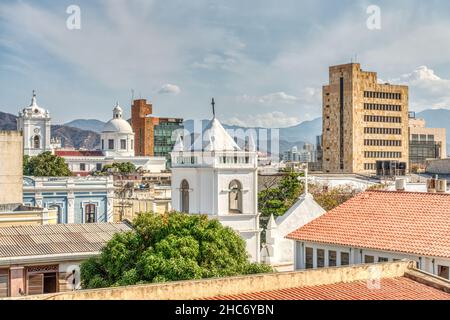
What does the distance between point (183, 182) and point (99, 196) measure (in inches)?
856

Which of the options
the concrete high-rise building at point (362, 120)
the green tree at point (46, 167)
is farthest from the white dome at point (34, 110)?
the concrete high-rise building at point (362, 120)

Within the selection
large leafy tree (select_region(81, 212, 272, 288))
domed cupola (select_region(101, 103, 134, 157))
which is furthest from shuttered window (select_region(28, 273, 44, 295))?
domed cupola (select_region(101, 103, 134, 157))

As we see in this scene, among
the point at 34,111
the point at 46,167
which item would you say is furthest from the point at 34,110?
the point at 46,167

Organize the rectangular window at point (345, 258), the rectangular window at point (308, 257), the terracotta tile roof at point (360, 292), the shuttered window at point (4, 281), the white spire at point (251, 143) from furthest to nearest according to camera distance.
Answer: the white spire at point (251, 143) → the rectangular window at point (308, 257) → the rectangular window at point (345, 258) → the shuttered window at point (4, 281) → the terracotta tile roof at point (360, 292)

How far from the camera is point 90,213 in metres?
56.1

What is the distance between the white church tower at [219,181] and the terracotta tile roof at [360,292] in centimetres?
1559

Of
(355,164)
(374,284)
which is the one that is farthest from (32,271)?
(355,164)

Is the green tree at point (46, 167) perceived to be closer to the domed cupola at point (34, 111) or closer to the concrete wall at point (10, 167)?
the domed cupola at point (34, 111)

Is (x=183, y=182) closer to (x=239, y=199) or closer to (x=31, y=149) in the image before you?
(x=239, y=199)

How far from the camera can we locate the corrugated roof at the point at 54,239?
27.3m

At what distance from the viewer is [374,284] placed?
736 inches

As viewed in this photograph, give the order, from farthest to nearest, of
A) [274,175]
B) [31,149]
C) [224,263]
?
[31,149], [274,175], [224,263]

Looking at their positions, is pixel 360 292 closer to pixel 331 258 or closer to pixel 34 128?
pixel 331 258
